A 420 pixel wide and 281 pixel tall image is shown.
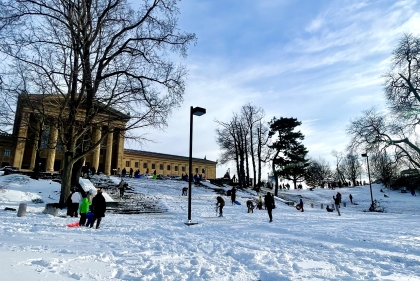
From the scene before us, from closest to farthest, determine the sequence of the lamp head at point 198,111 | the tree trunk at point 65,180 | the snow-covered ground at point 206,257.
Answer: the snow-covered ground at point 206,257
the lamp head at point 198,111
the tree trunk at point 65,180

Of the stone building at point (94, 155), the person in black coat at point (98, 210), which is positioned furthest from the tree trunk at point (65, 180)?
the person in black coat at point (98, 210)

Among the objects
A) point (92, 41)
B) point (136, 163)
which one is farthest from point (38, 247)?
point (136, 163)

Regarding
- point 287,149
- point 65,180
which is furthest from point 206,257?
point 287,149

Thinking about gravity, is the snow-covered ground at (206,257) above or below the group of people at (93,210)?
below

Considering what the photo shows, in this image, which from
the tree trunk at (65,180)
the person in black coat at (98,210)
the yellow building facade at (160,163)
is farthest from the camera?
the yellow building facade at (160,163)

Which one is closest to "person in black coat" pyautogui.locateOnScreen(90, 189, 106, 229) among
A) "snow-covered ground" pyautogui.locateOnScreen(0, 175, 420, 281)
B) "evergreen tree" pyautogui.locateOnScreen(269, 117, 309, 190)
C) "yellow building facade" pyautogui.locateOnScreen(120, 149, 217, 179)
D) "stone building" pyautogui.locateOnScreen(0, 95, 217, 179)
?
"snow-covered ground" pyautogui.locateOnScreen(0, 175, 420, 281)

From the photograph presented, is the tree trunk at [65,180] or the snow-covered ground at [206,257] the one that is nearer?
the snow-covered ground at [206,257]

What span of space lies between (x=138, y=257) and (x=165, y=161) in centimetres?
7947

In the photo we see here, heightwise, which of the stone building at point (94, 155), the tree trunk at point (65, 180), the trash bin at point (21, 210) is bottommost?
the trash bin at point (21, 210)

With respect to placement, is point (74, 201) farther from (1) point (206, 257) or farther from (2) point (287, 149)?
(2) point (287, 149)

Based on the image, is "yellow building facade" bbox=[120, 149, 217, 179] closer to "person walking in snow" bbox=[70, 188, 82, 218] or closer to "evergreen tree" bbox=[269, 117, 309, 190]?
"evergreen tree" bbox=[269, 117, 309, 190]

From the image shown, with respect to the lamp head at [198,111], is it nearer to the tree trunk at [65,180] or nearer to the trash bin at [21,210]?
the tree trunk at [65,180]

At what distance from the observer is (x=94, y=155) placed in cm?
5744

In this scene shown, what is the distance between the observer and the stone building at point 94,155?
22955 millimetres
